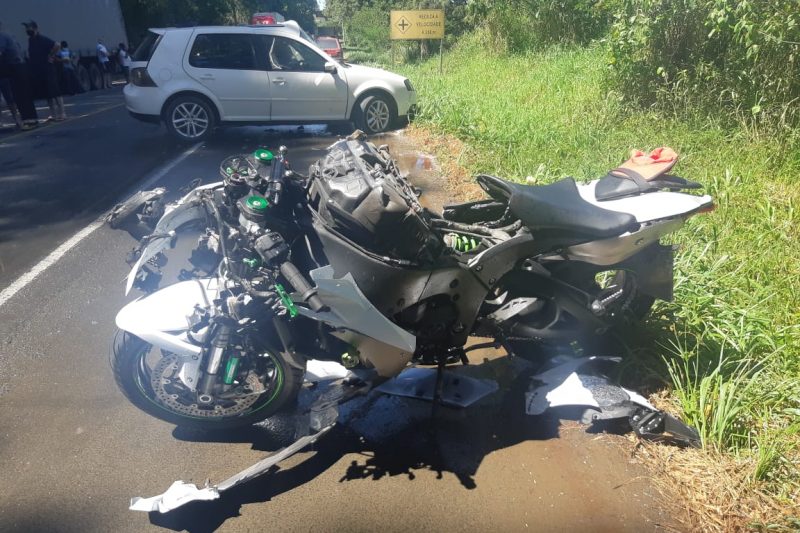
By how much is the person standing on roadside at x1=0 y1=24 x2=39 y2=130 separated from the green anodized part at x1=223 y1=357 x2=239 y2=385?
419 inches

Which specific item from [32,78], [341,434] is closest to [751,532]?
[341,434]

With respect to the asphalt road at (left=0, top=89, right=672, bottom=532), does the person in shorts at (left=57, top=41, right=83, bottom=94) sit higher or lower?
higher

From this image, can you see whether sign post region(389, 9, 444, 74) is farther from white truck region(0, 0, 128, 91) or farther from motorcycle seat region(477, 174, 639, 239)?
motorcycle seat region(477, 174, 639, 239)

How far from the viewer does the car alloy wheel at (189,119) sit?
9.09 m

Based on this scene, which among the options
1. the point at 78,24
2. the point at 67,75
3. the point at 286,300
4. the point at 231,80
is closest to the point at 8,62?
the point at 231,80

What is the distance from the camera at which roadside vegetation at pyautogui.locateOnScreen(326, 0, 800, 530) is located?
274 centimetres

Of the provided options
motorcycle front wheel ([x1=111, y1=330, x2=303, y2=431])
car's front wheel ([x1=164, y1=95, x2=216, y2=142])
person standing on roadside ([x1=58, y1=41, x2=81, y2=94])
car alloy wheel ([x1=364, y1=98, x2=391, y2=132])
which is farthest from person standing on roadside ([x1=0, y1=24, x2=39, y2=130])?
motorcycle front wheel ([x1=111, y1=330, x2=303, y2=431])

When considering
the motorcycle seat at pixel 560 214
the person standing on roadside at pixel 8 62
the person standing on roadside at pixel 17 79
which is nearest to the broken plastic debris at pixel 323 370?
the motorcycle seat at pixel 560 214

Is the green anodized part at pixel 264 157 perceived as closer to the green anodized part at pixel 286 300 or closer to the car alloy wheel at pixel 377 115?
the green anodized part at pixel 286 300

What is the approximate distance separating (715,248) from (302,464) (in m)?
3.73

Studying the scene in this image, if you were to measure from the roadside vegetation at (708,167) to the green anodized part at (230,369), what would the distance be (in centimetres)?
222

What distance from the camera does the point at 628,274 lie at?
321 centimetres

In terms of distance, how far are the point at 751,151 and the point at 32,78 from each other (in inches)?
478

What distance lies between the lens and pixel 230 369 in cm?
260
